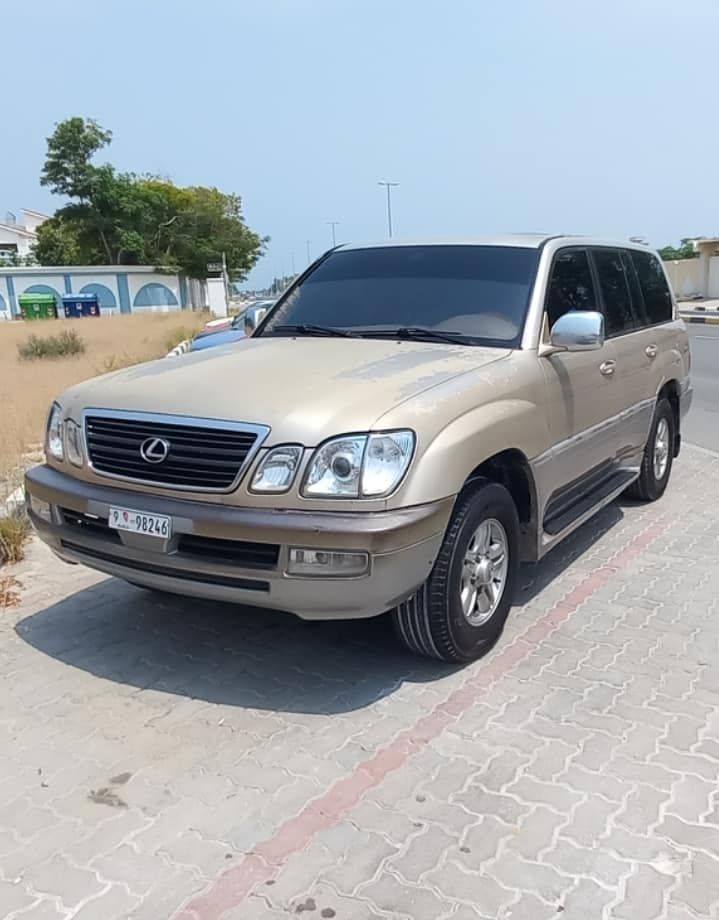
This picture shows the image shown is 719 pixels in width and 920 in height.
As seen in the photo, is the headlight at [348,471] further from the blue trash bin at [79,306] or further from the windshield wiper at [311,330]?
the blue trash bin at [79,306]

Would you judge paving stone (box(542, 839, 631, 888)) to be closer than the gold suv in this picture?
→ Yes

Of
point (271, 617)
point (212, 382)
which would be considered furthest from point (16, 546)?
point (212, 382)

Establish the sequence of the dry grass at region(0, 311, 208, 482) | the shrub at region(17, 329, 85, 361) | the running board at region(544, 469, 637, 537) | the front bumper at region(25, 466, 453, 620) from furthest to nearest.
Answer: the shrub at region(17, 329, 85, 361)
the dry grass at region(0, 311, 208, 482)
the running board at region(544, 469, 637, 537)
the front bumper at region(25, 466, 453, 620)

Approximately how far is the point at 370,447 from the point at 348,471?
0.40 ft

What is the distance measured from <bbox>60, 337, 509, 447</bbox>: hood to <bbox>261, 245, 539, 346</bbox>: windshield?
0.21 metres

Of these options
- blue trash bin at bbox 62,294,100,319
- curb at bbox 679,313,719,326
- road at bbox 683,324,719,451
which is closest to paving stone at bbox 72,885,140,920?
road at bbox 683,324,719,451

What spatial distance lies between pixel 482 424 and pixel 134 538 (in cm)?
150

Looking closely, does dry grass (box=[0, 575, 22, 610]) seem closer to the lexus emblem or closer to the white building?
the lexus emblem

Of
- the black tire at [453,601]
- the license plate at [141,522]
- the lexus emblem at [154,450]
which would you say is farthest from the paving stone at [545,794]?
the lexus emblem at [154,450]

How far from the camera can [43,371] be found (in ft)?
53.4

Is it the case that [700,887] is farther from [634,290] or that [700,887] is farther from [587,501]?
[634,290]

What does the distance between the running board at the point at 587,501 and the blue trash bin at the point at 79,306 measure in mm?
44710

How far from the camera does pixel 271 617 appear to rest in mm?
4141

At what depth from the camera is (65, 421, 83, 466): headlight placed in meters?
3.53
